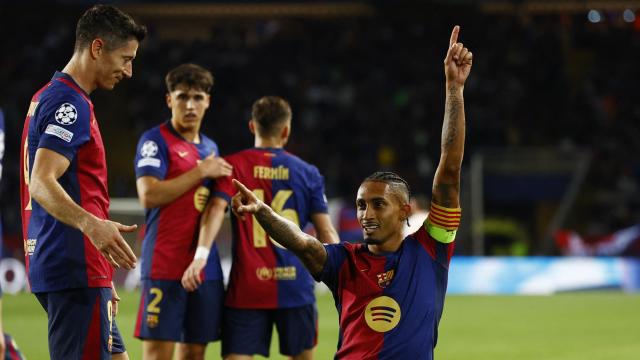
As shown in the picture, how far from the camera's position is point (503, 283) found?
57.6 feet

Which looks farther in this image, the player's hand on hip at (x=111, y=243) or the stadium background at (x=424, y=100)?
the stadium background at (x=424, y=100)

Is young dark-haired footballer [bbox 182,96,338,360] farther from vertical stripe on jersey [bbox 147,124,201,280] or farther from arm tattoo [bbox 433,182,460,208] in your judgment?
arm tattoo [bbox 433,182,460,208]

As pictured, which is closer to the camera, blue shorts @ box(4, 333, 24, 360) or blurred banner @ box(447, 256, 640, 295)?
blue shorts @ box(4, 333, 24, 360)

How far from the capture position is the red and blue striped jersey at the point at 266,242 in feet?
21.0

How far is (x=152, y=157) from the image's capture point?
21.1ft

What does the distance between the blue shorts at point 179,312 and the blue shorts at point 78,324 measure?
5.52 feet

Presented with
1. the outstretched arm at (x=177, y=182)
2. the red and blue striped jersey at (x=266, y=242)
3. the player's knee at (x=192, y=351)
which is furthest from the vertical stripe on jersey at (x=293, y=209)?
the player's knee at (x=192, y=351)

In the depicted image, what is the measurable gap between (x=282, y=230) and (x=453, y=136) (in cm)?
93

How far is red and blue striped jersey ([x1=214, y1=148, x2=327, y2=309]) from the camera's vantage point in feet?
21.0

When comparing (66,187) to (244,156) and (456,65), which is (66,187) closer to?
(456,65)

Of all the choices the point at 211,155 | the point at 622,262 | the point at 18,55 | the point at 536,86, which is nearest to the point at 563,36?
the point at 536,86

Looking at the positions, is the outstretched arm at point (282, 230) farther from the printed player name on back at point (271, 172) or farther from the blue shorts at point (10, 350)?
the printed player name on back at point (271, 172)

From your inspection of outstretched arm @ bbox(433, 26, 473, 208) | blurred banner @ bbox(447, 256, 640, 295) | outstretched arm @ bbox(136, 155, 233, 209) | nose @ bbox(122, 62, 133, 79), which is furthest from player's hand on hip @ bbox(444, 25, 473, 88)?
blurred banner @ bbox(447, 256, 640, 295)

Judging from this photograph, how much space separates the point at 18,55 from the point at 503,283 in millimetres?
16103
